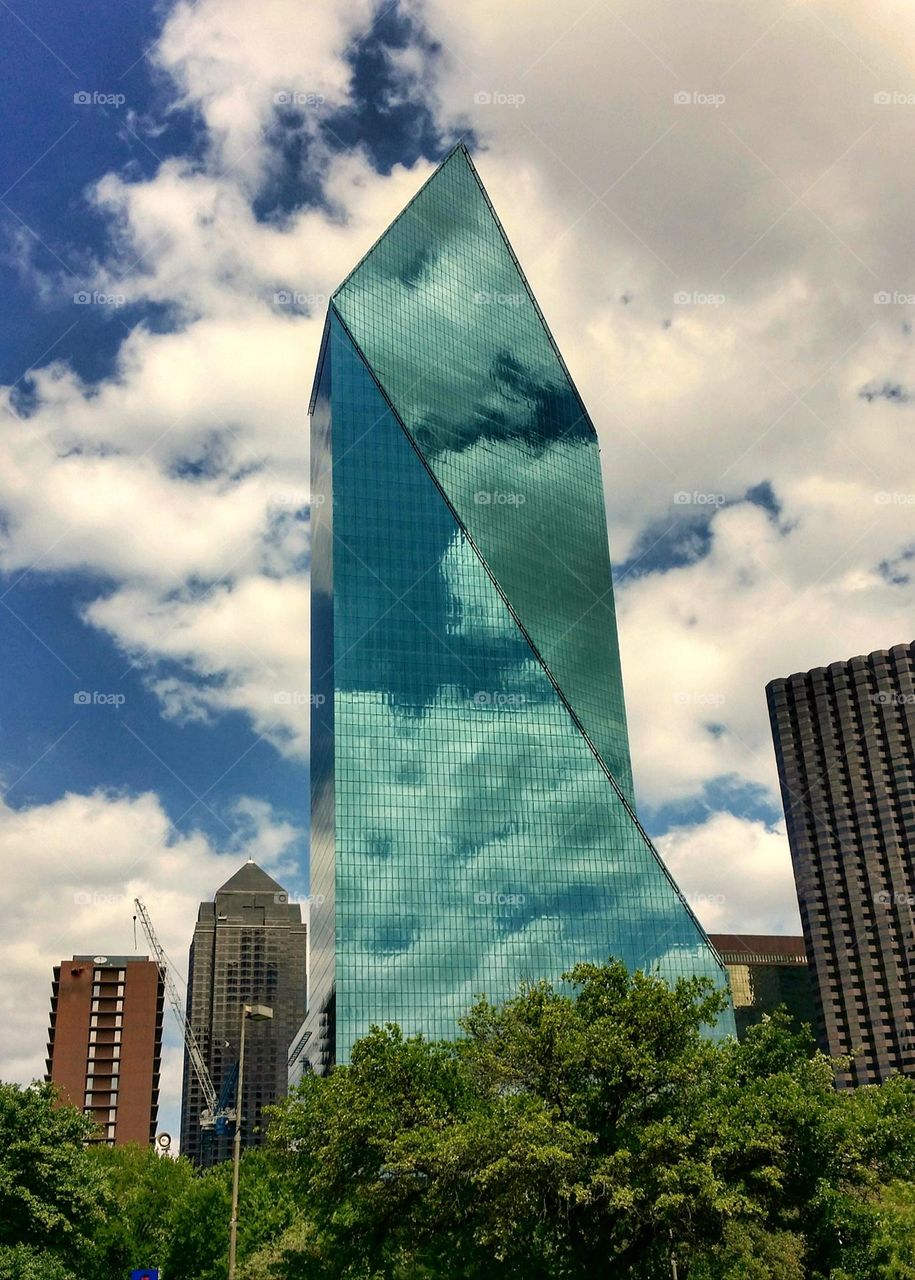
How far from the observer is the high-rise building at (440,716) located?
136 meters

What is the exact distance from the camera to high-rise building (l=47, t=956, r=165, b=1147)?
7288 inches

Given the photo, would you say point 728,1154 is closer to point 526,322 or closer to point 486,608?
point 486,608

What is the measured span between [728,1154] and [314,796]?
4966 inches

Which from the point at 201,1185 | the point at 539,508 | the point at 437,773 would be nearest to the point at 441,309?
the point at 539,508

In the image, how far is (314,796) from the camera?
16388 cm

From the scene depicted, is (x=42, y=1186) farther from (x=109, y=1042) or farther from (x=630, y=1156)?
(x=109, y=1042)
